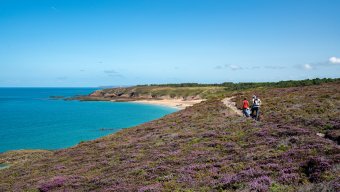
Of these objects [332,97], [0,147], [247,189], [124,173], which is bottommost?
[0,147]

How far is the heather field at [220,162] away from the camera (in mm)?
13320

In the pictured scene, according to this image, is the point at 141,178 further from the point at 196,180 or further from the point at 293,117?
the point at 293,117

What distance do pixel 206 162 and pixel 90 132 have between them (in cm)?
5366

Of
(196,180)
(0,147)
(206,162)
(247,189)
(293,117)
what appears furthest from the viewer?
(0,147)

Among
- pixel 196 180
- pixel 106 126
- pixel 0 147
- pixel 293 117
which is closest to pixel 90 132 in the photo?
pixel 106 126

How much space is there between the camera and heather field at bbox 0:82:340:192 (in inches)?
524

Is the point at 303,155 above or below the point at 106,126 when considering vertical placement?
above

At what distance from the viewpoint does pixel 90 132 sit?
2638 inches

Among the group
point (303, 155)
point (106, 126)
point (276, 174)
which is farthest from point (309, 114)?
point (106, 126)

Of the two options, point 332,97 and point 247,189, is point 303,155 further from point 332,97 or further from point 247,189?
point 332,97

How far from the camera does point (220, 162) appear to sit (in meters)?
17.5

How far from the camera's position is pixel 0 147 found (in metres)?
52.2

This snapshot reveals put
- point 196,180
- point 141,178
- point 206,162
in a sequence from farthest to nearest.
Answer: point 206,162 < point 141,178 < point 196,180

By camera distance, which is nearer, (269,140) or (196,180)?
(196,180)
